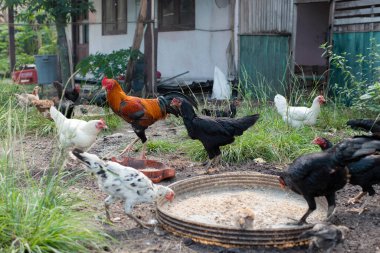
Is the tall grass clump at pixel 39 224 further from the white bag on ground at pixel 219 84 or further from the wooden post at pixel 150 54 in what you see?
the white bag on ground at pixel 219 84

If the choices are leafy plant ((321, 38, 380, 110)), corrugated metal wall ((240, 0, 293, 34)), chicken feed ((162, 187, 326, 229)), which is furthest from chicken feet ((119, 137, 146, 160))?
corrugated metal wall ((240, 0, 293, 34))

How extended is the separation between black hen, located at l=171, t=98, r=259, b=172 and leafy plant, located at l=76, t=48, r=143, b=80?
560cm

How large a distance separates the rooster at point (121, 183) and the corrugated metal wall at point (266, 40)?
24.6 feet

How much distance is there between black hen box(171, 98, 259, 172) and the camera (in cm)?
632

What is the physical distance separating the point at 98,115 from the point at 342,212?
18.4ft

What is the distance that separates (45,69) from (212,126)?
33.6ft

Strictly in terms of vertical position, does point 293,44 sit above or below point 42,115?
above

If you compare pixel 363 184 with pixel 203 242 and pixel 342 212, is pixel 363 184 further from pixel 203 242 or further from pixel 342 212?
pixel 203 242

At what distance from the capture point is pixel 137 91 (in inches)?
478

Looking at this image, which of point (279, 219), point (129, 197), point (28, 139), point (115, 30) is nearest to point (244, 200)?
point (279, 219)

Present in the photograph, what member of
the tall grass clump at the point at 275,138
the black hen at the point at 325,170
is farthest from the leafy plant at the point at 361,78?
the black hen at the point at 325,170

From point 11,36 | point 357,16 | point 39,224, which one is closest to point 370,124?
point 39,224

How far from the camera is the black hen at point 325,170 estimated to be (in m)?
4.22

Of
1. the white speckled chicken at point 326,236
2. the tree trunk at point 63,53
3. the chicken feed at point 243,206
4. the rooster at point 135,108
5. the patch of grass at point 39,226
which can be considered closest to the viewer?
the patch of grass at point 39,226
